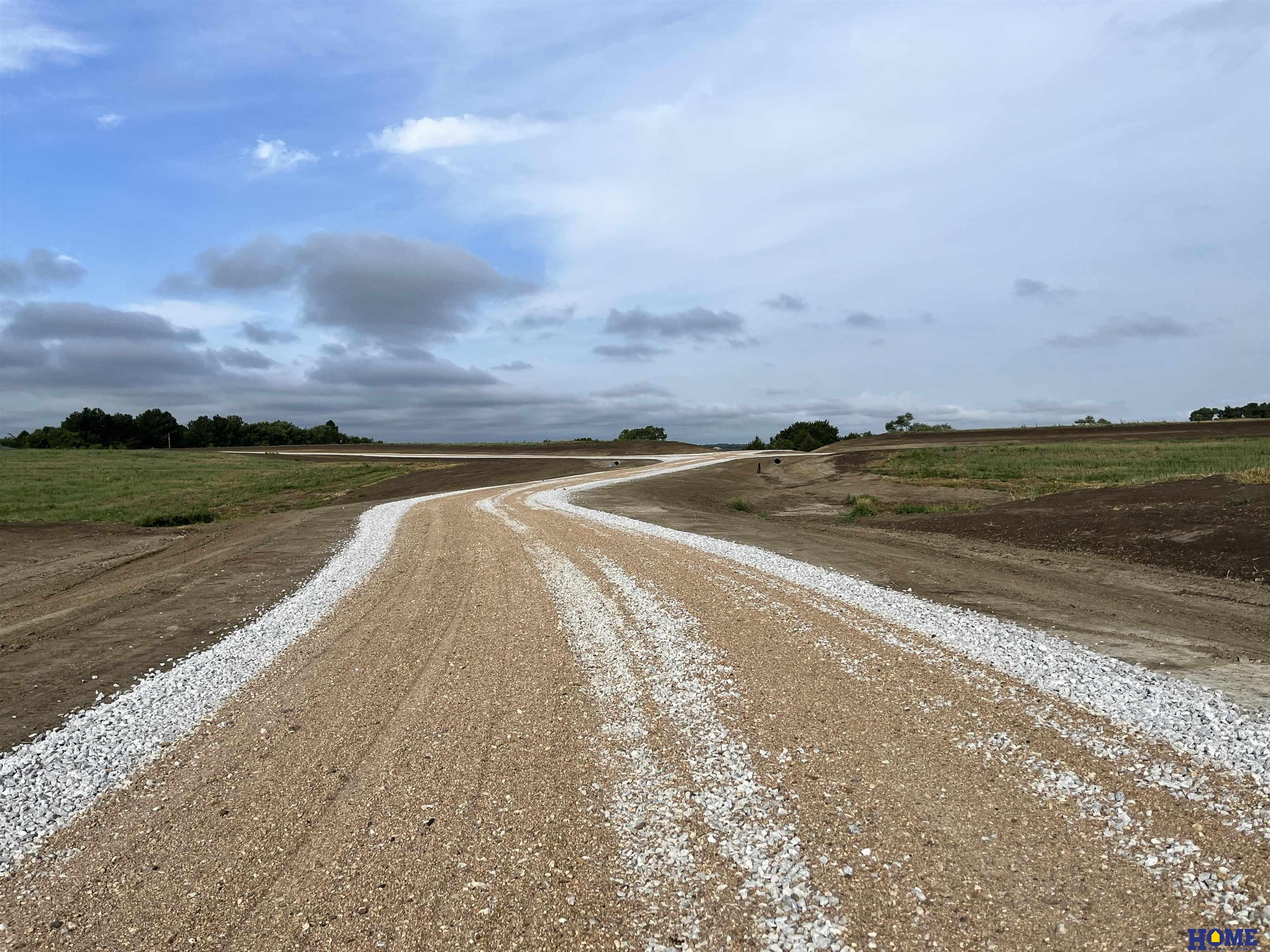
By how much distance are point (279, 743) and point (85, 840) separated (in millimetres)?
1502

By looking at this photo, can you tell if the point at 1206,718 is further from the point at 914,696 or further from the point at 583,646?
the point at 583,646

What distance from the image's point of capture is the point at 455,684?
7.22 meters

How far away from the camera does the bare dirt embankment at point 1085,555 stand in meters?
8.96

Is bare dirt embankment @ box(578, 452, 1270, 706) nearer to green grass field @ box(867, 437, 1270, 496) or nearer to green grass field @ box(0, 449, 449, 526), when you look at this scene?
green grass field @ box(867, 437, 1270, 496)

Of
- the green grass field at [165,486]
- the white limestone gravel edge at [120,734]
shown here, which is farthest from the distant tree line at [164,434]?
the white limestone gravel edge at [120,734]

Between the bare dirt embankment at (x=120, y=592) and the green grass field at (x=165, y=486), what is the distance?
16.1 feet

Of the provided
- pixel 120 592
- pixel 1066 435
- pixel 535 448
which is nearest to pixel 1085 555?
pixel 120 592

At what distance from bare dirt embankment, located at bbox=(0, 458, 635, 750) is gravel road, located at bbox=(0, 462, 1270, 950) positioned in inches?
35.0

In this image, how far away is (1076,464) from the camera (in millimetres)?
36594

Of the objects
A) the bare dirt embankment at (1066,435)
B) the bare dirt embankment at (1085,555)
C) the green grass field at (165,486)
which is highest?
the bare dirt embankment at (1066,435)

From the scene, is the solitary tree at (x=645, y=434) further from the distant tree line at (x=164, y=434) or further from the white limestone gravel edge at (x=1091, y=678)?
the white limestone gravel edge at (x=1091, y=678)

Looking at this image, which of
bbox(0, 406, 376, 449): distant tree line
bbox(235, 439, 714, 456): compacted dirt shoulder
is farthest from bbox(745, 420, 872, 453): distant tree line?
bbox(0, 406, 376, 449): distant tree line

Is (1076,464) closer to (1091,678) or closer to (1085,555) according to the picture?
(1085,555)

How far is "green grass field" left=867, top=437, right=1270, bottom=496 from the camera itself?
27.7 metres
